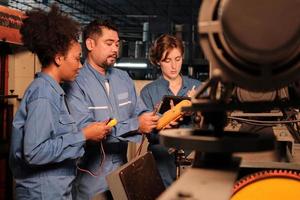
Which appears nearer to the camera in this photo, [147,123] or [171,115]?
[171,115]

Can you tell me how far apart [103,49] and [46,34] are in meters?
0.44

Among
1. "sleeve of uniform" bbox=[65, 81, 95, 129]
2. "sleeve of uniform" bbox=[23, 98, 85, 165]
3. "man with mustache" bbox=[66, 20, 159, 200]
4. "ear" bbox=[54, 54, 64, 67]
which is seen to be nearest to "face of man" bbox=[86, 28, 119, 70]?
"man with mustache" bbox=[66, 20, 159, 200]

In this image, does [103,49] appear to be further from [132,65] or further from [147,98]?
[132,65]

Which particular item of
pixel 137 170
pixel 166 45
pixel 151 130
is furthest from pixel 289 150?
pixel 166 45

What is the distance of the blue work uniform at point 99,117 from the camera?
183cm

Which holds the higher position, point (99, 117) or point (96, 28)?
point (96, 28)

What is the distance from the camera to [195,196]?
52 centimetres

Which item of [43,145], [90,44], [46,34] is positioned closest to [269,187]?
[43,145]

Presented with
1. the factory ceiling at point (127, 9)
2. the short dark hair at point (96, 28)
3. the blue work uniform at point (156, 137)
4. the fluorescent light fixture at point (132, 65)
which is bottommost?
the blue work uniform at point (156, 137)

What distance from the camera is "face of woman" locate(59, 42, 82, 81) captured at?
161cm

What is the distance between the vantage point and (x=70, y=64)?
5.31 feet

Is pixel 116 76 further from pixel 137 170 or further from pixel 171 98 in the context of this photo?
pixel 137 170

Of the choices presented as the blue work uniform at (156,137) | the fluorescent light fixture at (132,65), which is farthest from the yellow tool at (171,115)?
the fluorescent light fixture at (132,65)

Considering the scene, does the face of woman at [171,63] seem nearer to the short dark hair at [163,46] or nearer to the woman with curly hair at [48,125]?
the short dark hair at [163,46]
